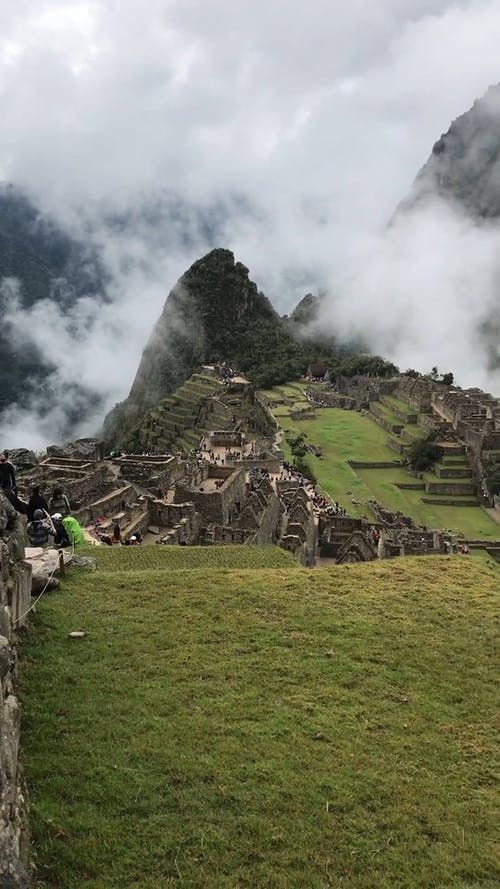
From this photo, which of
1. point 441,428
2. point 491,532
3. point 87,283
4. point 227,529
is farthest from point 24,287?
point 227,529

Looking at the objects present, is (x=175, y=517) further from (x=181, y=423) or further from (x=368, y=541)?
(x=181, y=423)

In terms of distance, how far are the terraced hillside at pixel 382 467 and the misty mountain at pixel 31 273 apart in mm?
32455

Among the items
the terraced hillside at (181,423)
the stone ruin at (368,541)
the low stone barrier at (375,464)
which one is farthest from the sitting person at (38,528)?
the low stone barrier at (375,464)

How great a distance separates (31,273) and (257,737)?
330 feet

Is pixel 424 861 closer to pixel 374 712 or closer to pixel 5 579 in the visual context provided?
pixel 374 712

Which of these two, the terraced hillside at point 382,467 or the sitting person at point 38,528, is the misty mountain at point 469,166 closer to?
the terraced hillside at point 382,467

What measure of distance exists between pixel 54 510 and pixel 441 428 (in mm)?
46670

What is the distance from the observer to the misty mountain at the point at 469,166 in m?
149

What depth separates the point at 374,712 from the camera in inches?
331

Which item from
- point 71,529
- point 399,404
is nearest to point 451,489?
point 399,404

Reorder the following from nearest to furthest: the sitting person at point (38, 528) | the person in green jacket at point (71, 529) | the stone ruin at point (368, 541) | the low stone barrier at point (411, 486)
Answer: the sitting person at point (38, 528) < the person in green jacket at point (71, 529) < the stone ruin at point (368, 541) < the low stone barrier at point (411, 486)

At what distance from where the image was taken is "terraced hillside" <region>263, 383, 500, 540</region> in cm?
4066

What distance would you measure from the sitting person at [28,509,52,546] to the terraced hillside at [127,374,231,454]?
37866 millimetres

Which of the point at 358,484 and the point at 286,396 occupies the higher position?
the point at 286,396
